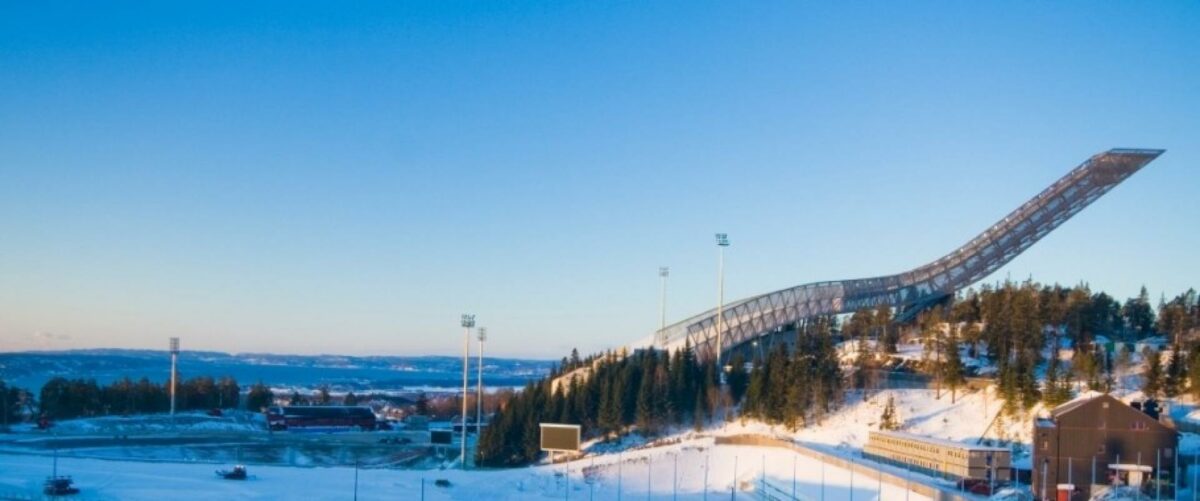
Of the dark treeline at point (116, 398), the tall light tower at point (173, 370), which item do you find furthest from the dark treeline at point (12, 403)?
the tall light tower at point (173, 370)

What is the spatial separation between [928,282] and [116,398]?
202 feet

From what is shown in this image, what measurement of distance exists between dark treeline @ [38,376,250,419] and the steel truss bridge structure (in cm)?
4437

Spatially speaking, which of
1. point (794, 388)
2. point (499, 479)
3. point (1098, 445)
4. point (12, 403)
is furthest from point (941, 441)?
point (12, 403)

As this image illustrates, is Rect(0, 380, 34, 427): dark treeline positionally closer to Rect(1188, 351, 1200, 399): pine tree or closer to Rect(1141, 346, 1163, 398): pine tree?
Rect(1141, 346, 1163, 398): pine tree

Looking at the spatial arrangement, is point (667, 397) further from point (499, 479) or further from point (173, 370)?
point (173, 370)

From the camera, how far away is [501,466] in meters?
50.8

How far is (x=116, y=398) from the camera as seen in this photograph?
3187 inches

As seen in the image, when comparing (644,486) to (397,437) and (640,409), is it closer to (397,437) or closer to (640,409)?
(640,409)

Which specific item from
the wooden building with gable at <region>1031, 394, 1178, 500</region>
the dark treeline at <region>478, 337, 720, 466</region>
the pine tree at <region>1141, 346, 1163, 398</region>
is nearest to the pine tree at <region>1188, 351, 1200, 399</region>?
the pine tree at <region>1141, 346, 1163, 398</region>

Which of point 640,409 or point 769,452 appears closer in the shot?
point 769,452

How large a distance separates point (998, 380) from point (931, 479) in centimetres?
1334

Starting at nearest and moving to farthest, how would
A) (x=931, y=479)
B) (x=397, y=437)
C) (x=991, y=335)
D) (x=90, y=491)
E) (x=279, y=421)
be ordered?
(x=931, y=479)
(x=90, y=491)
(x=991, y=335)
(x=397, y=437)
(x=279, y=421)

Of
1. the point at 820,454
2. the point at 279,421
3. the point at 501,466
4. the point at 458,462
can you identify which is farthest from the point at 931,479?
the point at 279,421

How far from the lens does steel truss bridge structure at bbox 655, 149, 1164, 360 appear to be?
6300cm
